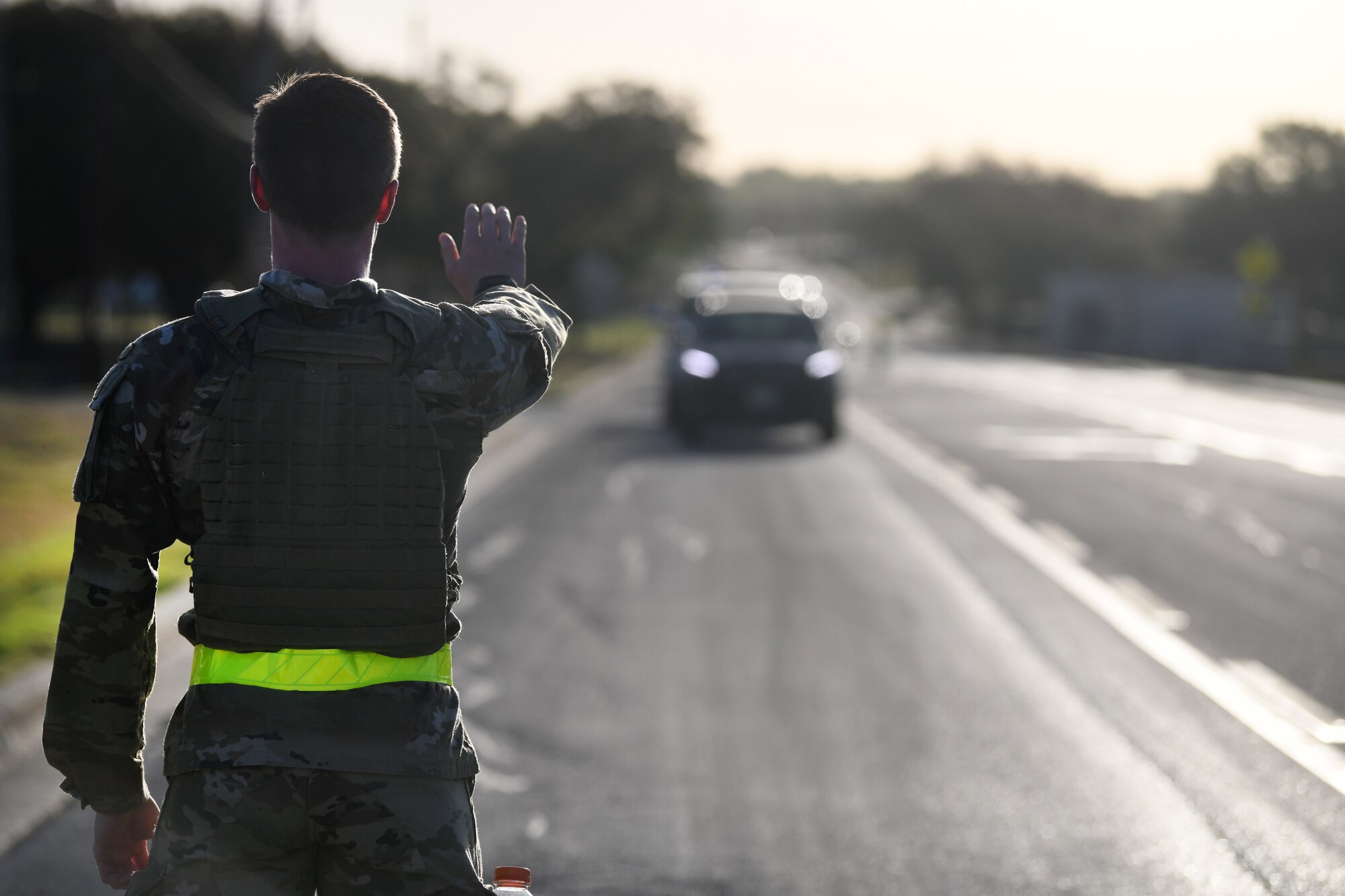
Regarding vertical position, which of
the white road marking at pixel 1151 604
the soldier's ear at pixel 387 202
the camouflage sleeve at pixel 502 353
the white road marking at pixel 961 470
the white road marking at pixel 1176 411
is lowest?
the white road marking at pixel 1176 411

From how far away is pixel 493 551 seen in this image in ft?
43.4

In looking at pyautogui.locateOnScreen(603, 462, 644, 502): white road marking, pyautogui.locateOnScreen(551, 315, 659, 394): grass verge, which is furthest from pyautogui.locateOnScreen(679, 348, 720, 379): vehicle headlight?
pyautogui.locateOnScreen(551, 315, 659, 394): grass verge

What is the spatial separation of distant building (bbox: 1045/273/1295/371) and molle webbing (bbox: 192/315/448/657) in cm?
5102

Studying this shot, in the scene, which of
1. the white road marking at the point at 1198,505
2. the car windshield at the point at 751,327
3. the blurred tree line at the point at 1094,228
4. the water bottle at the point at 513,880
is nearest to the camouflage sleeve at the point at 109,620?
the water bottle at the point at 513,880

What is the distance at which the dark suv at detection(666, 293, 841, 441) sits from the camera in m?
22.3

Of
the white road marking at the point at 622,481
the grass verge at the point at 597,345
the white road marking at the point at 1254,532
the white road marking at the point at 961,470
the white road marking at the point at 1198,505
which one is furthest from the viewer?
the grass verge at the point at 597,345

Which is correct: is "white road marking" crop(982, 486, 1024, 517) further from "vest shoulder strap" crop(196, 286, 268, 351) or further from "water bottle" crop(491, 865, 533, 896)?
"vest shoulder strap" crop(196, 286, 268, 351)

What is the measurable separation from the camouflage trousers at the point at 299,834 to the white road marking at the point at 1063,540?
35.1ft

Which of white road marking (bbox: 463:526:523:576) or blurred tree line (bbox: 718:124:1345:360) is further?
blurred tree line (bbox: 718:124:1345:360)

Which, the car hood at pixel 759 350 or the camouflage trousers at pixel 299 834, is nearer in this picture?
the camouflage trousers at pixel 299 834

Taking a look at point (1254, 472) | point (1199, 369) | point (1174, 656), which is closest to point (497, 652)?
point (1174, 656)

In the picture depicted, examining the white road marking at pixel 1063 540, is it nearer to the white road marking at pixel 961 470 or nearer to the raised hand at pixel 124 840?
the white road marking at pixel 961 470

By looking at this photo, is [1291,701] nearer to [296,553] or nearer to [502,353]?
[502,353]

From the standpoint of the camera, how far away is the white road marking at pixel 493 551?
40.5 feet
